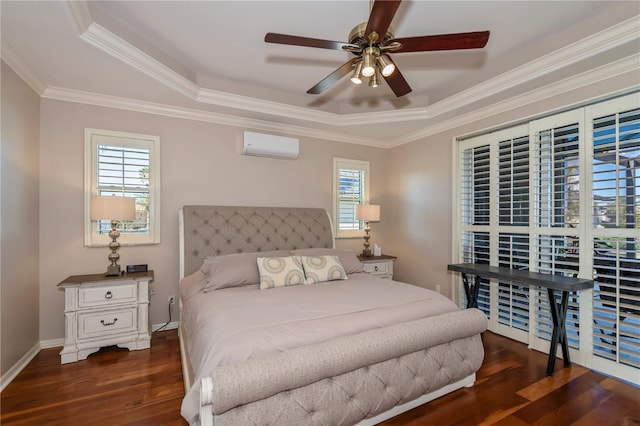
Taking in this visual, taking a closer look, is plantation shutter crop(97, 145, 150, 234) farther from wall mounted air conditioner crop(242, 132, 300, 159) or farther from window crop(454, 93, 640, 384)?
window crop(454, 93, 640, 384)

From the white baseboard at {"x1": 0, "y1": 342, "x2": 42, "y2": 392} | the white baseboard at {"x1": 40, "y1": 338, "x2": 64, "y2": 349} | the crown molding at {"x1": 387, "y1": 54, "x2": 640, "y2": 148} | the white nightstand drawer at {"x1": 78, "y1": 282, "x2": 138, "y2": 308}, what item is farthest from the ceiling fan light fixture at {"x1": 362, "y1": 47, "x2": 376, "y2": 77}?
the white baseboard at {"x1": 40, "y1": 338, "x2": 64, "y2": 349}

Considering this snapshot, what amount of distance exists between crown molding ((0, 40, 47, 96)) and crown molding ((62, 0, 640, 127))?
64 centimetres

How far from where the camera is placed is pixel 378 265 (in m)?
4.17

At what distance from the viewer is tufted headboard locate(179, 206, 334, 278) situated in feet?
10.7

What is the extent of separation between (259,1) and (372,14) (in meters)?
1.01

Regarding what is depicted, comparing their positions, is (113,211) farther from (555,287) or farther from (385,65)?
(555,287)

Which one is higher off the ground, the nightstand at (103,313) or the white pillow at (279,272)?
the white pillow at (279,272)

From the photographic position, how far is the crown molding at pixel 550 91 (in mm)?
2369

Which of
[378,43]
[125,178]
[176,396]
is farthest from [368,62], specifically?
[125,178]

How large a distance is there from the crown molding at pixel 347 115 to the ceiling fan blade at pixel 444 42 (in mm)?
1198

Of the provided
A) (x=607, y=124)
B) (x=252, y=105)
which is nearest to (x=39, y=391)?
(x=252, y=105)

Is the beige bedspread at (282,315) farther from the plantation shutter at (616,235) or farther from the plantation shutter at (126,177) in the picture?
the plantation shutter at (616,235)

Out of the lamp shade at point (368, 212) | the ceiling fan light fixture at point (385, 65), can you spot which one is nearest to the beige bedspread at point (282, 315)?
the lamp shade at point (368, 212)

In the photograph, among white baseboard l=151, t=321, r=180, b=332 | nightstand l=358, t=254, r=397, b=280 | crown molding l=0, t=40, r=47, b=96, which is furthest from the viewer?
nightstand l=358, t=254, r=397, b=280
